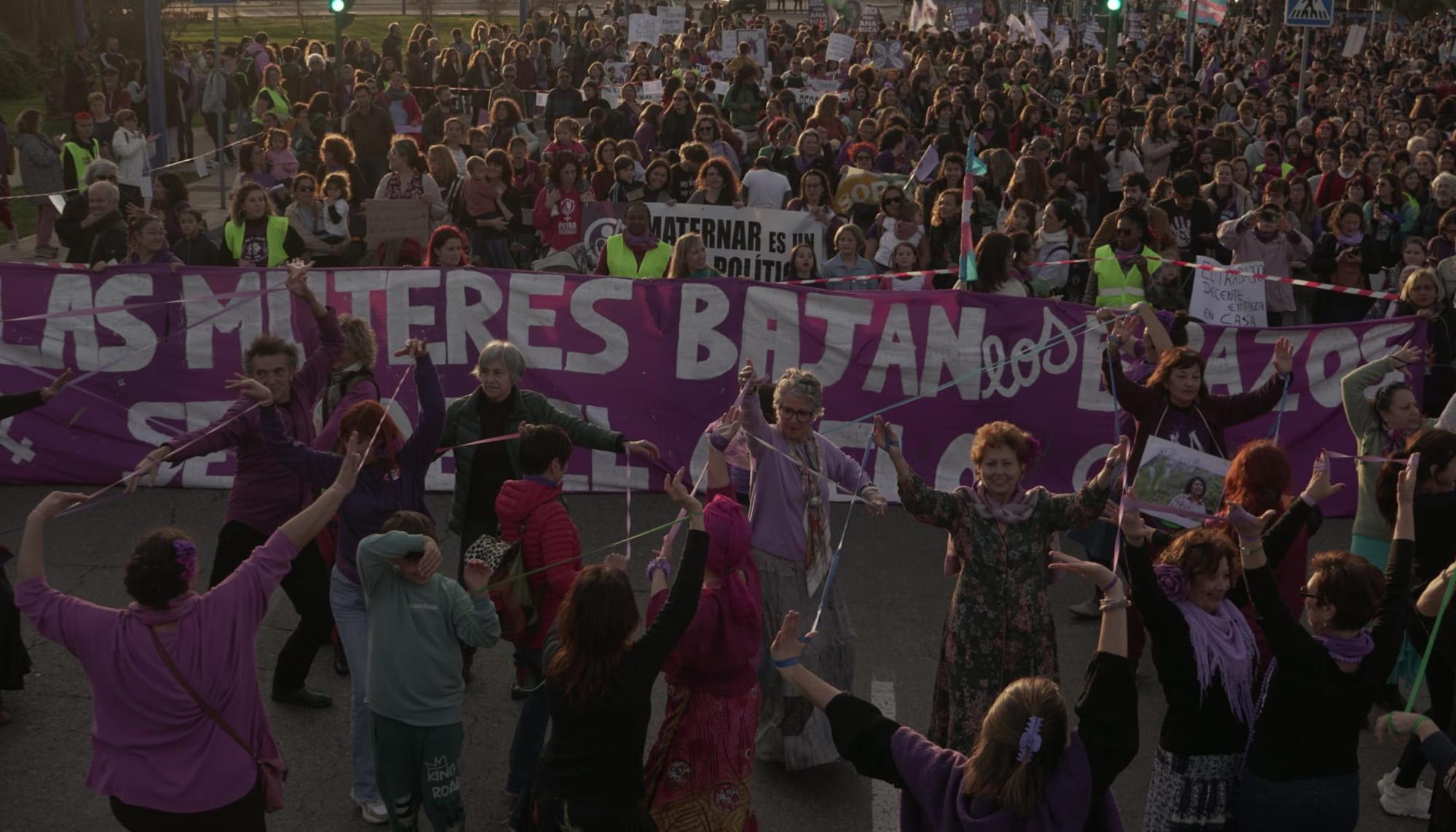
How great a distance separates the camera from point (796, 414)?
6.28 meters

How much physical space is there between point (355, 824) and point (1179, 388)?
13.0ft

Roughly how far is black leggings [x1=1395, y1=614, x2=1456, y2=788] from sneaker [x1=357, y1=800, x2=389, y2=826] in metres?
3.85

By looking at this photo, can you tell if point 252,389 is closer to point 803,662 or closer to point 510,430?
point 510,430

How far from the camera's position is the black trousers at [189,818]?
181 inches

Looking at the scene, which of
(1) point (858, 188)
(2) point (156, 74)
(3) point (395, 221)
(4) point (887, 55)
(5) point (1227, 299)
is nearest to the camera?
(5) point (1227, 299)

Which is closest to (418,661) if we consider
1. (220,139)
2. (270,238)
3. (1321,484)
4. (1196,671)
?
(1196,671)

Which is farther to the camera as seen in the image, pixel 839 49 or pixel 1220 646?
pixel 839 49

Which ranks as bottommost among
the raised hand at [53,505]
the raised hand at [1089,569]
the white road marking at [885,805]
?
the white road marking at [885,805]

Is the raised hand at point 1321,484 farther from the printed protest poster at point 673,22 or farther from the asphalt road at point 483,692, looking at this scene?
Result: the printed protest poster at point 673,22

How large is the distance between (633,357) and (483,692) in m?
3.11

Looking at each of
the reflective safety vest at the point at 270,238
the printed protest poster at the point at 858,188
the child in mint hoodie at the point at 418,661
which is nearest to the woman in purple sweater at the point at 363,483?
the child in mint hoodie at the point at 418,661

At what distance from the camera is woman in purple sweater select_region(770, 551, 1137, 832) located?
3.83 meters

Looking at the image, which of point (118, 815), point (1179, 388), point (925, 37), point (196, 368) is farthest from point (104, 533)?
point (925, 37)

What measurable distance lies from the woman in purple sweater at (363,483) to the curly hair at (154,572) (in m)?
1.21
